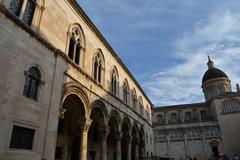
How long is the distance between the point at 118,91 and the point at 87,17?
6909 millimetres

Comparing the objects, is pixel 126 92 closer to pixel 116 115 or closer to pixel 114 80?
pixel 114 80

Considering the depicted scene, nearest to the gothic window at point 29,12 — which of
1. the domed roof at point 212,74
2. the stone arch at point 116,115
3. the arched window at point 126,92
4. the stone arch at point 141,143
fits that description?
the stone arch at point 116,115

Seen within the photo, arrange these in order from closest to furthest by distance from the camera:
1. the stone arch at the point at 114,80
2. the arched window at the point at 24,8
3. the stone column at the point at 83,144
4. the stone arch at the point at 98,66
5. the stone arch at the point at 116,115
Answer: the arched window at the point at 24,8 < the stone column at the point at 83,144 < the stone arch at the point at 98,66 < the stone arch at the point at 116,115 < the stone arch at the point at 114,80

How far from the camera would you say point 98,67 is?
15.7m

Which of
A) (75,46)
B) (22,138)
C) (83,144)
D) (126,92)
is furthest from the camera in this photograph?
(126,92)

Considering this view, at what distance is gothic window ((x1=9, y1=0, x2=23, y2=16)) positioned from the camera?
8916mm

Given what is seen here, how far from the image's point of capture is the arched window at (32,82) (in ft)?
28.9

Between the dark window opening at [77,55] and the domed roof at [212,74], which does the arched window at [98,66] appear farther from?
the domed roof at [212,74]

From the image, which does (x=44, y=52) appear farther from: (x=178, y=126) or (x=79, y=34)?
(x=178, y=126)

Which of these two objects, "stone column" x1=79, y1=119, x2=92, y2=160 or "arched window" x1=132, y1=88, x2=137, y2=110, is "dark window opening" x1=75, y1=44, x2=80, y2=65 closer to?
"stone column" x1=79, y1=119, x2=92, y2=160

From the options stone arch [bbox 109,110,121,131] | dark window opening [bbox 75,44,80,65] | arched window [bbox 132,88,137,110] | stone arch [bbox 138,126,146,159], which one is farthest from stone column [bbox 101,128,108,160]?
stone arch [bbox 138,126,146,159]

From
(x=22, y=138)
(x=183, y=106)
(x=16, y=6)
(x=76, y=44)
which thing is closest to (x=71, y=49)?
(x=76, y=44)

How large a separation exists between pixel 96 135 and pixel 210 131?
96.2 ft

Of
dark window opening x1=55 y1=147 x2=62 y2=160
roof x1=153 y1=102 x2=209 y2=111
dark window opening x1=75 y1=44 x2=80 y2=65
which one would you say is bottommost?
dark window opening x1=55 y1=147 x2=62 y2=160
